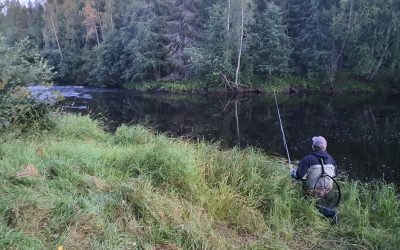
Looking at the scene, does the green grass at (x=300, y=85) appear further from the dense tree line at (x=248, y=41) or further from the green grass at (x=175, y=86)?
the dense tree line at (x=248, y=41)

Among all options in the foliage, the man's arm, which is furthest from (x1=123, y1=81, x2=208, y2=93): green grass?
the man's arm

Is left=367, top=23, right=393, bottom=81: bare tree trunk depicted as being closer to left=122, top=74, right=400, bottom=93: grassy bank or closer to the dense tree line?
the dense tree line

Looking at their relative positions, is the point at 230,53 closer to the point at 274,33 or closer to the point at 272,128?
the point at 274,33

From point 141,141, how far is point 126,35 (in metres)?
30.1

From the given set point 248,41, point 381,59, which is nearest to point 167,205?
point 248,41

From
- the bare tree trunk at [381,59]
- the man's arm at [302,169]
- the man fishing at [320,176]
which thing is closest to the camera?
the man fishing at [320,176]

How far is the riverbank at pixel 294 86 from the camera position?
109 ft

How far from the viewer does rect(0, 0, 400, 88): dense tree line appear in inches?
1232

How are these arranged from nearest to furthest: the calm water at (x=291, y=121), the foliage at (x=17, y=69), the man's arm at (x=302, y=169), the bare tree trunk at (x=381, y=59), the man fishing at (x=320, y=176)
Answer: the man fishing at (x=320, y=176) → the man's arm at (x=302, y=169) → the foliage at (x=17, y=69) → the calm water at (x=291, y=121) → the bare tree trunk at (x=381, y=59)

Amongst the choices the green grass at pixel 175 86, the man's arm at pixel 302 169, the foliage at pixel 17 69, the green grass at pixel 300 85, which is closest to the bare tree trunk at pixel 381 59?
the green grass at pixel 300 85

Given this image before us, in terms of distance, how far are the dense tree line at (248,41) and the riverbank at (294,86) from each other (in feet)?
2.17

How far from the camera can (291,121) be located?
19.5 metres

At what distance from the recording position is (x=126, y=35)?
124 feet

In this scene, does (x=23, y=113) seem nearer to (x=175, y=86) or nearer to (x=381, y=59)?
(x=175, y=86)
